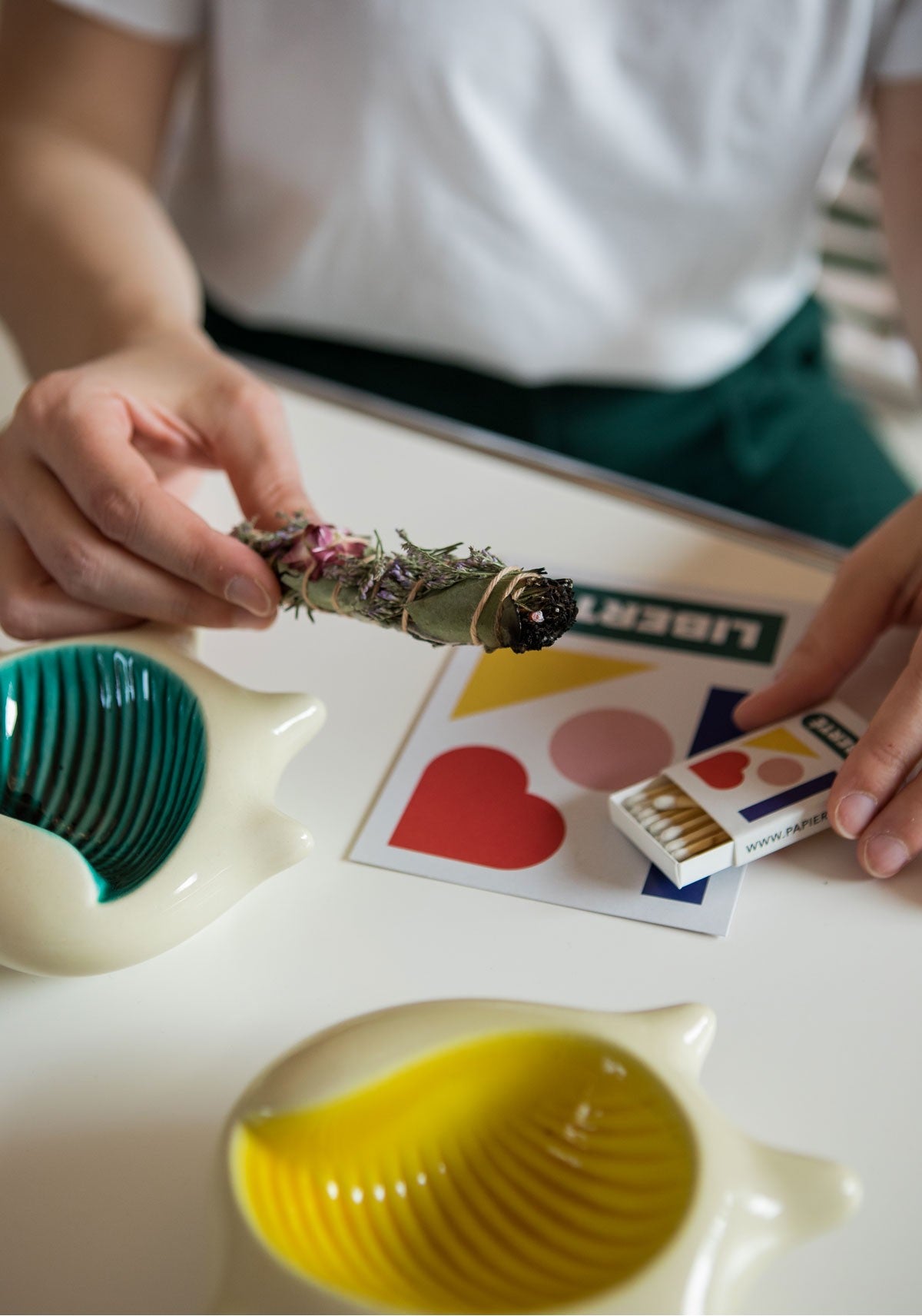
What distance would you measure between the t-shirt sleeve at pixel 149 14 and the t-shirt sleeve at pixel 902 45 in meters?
0.52

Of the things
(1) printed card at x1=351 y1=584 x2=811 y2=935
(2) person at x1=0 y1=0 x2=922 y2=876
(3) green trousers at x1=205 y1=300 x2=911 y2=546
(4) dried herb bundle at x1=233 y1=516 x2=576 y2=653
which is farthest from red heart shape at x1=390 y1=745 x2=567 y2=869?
(3) green trousers at x1=205 y1=300 x2=911 y2=546

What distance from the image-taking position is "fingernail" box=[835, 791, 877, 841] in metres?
0.49

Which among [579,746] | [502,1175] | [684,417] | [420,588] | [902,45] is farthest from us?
[684,417]

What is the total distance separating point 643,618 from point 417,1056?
369mm

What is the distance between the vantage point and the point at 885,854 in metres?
0.49

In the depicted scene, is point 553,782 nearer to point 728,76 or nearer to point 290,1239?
point 290,1239

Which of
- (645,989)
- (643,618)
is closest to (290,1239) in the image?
(645,989)

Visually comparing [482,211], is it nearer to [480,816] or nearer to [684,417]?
[684,417]

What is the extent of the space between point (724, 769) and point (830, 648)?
0.35 ft

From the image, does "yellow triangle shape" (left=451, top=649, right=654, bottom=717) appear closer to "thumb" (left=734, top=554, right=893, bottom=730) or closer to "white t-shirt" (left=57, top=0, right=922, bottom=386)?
"thumb" (left=734, top=554, right=893, bottom=730)

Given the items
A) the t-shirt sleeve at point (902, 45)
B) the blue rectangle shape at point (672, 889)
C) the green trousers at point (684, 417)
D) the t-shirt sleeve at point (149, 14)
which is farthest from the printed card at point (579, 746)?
the t-shirt sleeve at point (149, 14)

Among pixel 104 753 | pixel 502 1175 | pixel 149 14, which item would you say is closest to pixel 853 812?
pixel 502 1175

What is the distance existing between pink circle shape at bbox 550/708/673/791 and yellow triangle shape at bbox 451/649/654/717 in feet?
0.10

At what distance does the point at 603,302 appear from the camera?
0.89m
